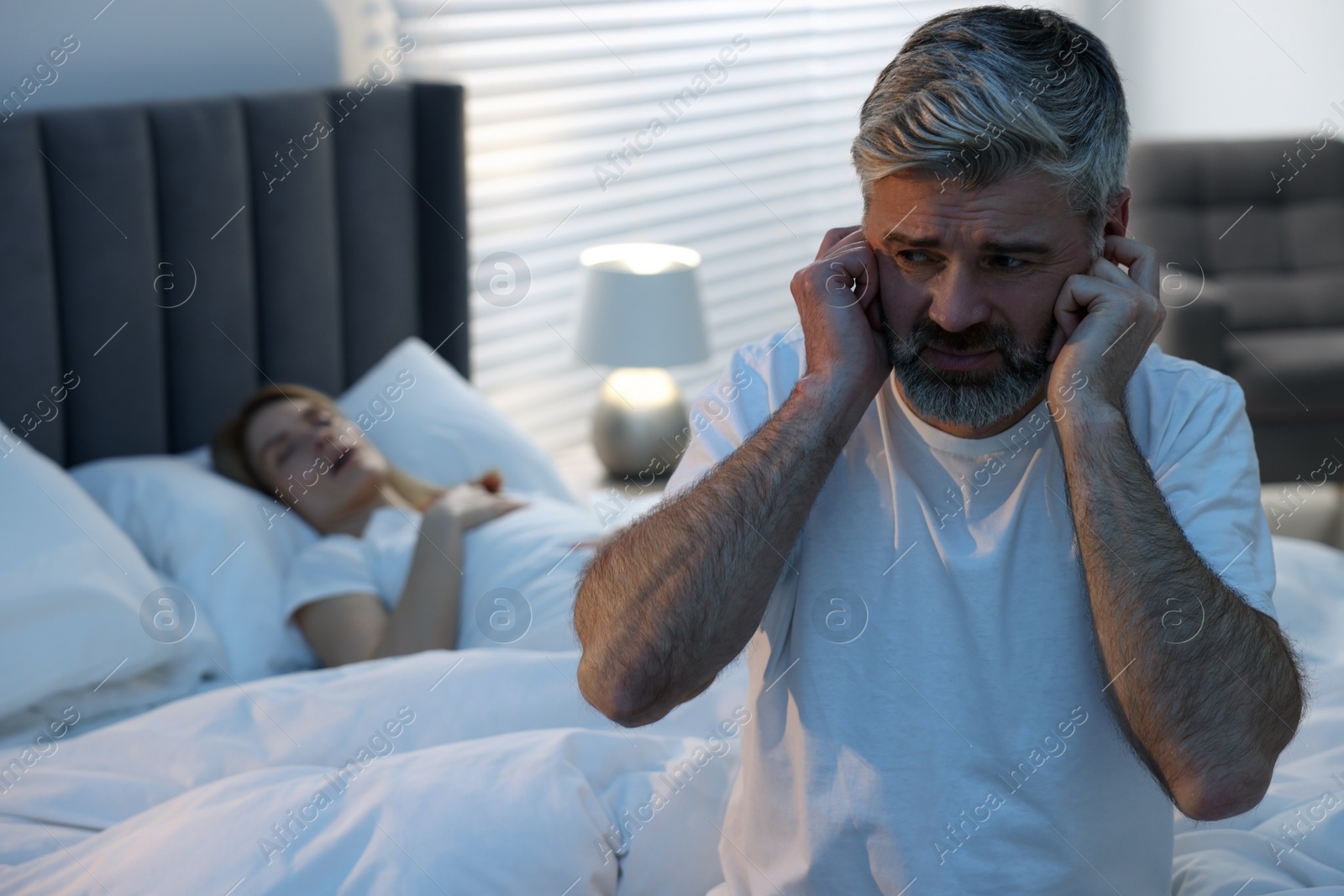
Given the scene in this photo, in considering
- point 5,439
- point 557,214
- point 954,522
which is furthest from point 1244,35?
point 5,439

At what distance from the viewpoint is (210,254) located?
211 centimetres

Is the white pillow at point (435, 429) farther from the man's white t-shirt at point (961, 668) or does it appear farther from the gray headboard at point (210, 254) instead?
the man's white t-shirt at point (961, 668)

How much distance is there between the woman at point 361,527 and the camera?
5.78 feet

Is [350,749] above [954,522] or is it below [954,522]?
below

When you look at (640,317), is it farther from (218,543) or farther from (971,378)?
(971,378)

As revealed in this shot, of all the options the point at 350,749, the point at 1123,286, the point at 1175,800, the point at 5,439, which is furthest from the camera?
the point at 5,439

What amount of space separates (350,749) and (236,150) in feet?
4.03

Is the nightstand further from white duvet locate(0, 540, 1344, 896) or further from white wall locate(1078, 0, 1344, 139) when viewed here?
white wall locate(1078, 0, 1344, 139)

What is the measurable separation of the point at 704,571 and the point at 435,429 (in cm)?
144

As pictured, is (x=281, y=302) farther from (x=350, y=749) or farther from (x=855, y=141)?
(x=855, y=141)

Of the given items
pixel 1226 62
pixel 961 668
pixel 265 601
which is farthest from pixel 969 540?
pixel 1226 62

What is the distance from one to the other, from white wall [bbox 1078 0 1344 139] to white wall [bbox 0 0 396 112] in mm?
2635

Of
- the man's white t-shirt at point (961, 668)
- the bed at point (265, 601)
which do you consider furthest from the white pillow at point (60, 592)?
the man's white t-shirt at point (961, 668)

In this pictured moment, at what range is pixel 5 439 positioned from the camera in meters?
1.73
